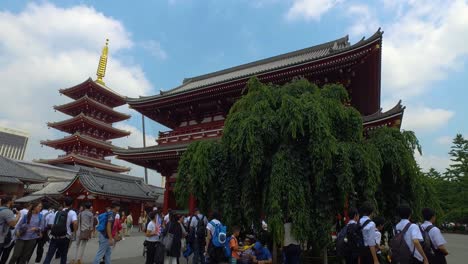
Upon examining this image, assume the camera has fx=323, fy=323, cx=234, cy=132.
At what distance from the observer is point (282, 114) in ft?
26.0

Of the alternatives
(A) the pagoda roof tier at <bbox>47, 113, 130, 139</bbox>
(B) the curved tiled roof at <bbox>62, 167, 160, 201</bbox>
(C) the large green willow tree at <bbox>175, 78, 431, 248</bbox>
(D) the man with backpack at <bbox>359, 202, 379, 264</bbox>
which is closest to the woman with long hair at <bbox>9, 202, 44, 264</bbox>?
(C) the large green willow tree at <bbox>175, 78, 431, 248</bbox>

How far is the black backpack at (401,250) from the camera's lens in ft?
16.5

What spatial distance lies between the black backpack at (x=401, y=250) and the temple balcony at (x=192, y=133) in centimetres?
1170

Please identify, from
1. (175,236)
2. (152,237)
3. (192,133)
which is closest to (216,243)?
(175,236)

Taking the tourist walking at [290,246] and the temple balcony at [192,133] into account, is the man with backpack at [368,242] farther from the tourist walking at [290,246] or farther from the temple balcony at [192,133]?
the temple balcony at [192,133]

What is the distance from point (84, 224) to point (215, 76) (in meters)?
19.8

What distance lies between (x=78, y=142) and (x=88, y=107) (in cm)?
469

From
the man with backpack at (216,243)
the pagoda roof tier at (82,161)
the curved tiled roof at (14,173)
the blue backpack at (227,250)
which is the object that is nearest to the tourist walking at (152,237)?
→ the man with backpack at (216,243)

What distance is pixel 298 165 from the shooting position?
7691 mm

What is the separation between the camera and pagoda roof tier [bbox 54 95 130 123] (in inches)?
1519

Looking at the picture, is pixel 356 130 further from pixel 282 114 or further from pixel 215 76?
pixel 215 76

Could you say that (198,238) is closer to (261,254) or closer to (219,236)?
(219,236)

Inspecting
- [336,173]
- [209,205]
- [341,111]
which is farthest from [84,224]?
[341,111]

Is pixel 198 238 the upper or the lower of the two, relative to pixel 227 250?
upper
